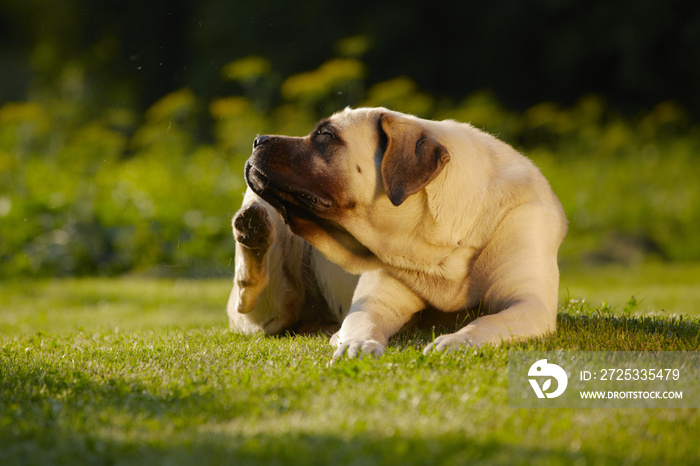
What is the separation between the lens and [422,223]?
158 inches

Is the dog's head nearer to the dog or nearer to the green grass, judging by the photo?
the dog

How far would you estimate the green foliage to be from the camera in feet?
32.6

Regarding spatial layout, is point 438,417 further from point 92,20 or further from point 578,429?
point 92,20

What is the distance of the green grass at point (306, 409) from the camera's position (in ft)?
7.43

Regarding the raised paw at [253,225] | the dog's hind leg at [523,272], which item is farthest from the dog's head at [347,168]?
the dog's hind leg at [523,272]

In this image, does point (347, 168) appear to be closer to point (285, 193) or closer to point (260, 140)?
point (285, 193)

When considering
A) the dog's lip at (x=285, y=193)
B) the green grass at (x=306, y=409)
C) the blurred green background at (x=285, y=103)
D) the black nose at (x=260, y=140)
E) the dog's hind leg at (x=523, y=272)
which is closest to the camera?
the green grass at (x=306, y=409)

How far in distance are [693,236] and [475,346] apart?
878cm

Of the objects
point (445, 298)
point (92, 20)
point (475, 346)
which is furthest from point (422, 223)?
point (92, 20)

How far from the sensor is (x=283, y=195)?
3.98 m

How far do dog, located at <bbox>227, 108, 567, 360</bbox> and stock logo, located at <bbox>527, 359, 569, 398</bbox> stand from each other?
50 cm

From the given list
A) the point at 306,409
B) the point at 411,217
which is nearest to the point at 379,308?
the point at 411,217

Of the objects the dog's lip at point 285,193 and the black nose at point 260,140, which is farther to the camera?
the black nose at point 260,140

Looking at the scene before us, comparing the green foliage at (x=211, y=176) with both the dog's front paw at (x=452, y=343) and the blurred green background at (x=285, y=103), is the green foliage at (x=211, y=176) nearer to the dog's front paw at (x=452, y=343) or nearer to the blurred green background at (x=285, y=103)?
the blurred green background at (x=285, y=103)
